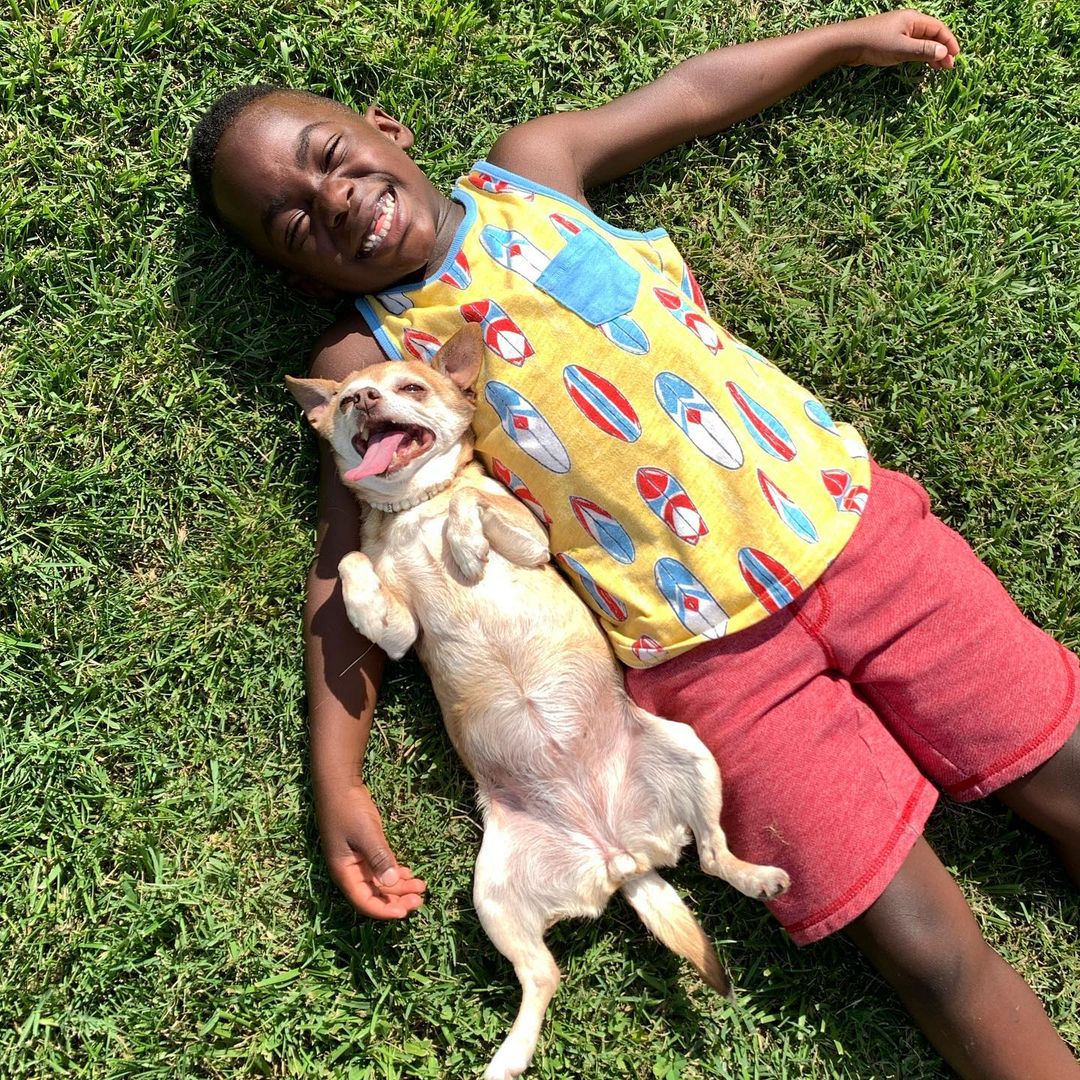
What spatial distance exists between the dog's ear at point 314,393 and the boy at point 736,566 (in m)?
0.30

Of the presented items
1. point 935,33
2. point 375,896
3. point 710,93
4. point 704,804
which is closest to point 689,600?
point 704,804

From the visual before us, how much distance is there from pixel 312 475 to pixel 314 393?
559 millimetres

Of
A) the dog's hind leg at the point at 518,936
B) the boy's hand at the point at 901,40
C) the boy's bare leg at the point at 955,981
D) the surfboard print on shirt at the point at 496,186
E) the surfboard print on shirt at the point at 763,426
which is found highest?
the boy's hand at the point at 901,40

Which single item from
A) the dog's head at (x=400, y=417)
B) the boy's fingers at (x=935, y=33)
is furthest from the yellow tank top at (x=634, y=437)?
the boy's fingers at (x=935, y=33)

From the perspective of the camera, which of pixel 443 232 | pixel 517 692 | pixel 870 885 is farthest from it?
pixel 443 232

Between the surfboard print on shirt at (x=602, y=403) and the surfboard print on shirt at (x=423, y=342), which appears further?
the surfboard print on shirt at (x=423, y=342)

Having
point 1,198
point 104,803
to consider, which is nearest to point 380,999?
point 104,803

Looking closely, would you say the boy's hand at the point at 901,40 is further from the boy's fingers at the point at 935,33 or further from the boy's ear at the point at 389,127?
the boy's ear at the point at 389,127

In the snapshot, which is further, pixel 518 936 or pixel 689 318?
pixel 689 318

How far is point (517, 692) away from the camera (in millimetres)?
3572

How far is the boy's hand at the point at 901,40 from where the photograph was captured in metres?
4.14

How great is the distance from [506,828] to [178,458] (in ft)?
7.03

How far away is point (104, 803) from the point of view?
4.00m

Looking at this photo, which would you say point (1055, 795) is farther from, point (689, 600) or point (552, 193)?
point (552, 193)
